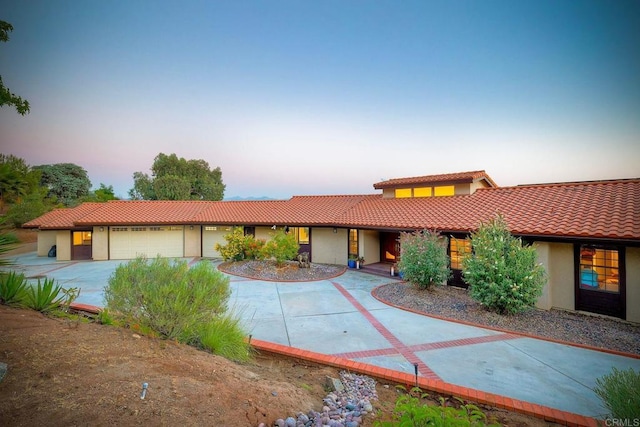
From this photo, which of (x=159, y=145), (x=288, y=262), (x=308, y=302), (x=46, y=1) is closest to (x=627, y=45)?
(x=308, y=302)

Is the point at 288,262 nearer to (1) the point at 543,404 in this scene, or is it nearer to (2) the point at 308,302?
(2) the point at 308,302

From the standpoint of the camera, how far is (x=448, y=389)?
4363mm

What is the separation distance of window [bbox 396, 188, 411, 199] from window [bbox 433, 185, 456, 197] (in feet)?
5.51

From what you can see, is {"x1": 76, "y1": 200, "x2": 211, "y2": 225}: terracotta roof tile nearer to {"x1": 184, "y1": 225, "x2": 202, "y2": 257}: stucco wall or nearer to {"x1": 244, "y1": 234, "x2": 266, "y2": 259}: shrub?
{"x1": 184, "y1": 225, "x2": 202, "y2": 257}: stucco wall

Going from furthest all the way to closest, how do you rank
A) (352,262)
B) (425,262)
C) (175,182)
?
(175,182)
(352,262)
(425,262)

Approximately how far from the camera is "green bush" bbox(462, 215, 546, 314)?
8.07 meters

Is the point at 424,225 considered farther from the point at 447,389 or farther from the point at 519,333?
the point at 447,389

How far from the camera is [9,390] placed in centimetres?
262

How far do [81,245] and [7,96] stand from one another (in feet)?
55.8

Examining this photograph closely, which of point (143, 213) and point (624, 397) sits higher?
point (143, 213)

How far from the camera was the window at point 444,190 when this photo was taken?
1622cm

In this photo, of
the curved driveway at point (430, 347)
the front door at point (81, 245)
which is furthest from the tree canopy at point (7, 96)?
the front door at point (81, 245)

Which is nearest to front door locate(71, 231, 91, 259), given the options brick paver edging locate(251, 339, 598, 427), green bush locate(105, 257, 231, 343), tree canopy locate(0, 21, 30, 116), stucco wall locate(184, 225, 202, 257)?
stucco wall locate(184, 225, 202, 257)

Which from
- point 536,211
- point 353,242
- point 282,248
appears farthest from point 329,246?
point 536,211
